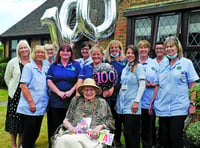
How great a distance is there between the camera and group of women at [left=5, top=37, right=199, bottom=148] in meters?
3.23

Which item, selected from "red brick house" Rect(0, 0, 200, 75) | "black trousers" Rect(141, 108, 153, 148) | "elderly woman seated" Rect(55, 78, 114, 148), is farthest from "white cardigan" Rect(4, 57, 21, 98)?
"red brick house" Rect(0, 0, 200, 75)

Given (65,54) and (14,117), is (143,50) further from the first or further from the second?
(14,117)

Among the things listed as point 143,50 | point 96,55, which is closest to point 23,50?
point 96,55

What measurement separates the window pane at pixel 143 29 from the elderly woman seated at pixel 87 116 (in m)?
3.27

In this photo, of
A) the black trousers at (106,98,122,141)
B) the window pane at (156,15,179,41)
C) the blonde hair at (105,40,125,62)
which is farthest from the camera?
the window pane at (156,15,179,41)

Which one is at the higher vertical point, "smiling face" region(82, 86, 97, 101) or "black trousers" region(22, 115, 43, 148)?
"smiling face" region(82, 86, 97, 101)

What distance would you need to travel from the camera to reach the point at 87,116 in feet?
10.9

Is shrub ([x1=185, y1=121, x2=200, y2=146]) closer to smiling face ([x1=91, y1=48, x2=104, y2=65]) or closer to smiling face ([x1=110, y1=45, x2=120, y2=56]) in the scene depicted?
smiling face ([x1=110, y1=45, x2=120, y2=56])

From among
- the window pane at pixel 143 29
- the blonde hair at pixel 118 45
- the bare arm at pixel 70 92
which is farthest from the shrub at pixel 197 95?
the window pane at pixel 143 29

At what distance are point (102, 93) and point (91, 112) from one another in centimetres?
45

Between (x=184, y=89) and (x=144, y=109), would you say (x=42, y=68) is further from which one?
(x=184, y=89)

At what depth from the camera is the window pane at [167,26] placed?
18.5 feet

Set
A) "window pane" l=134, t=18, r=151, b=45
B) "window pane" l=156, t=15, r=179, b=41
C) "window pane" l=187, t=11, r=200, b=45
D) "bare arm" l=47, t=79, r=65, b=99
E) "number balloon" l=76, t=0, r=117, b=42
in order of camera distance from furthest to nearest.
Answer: "window pane" l=134, t=18, r=151, b=45 → "window pane" l=156, t=15, r=179, b=41 → "window pane" l=187, t=11, r=200, b=45 → "number balloon" l=76, t=0, r=117, b=42 → "bare arm" l=47, t=79, r=65, b=99

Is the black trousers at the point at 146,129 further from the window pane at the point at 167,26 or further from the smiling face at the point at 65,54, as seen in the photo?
the window pane at the point at 167,26
